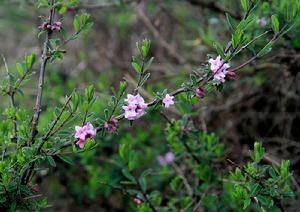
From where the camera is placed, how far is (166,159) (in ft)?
7.06

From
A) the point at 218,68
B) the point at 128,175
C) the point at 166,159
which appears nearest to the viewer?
the point at 218,68

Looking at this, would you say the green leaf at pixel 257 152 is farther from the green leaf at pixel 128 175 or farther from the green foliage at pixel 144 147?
the green leaf at pixel 128 175

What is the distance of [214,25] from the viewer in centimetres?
245

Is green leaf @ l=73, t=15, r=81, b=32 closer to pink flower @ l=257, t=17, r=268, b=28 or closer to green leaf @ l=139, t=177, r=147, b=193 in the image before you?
green leaf @ l=139, t=177, r=147, b=193

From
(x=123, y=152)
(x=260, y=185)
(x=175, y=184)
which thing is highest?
(x=123, y=152)

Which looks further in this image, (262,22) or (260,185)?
(262,22)

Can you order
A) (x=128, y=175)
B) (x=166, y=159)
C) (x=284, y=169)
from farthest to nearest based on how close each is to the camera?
(x=166, y=159) → (x=128, y=175) → (x=284, y=169)

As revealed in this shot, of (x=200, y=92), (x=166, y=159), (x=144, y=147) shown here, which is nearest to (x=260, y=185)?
(x=200, y=92)

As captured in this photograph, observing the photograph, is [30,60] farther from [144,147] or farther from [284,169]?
[144,147]

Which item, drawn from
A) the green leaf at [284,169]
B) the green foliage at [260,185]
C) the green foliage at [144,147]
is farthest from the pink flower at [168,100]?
A: the green leaf at [284,169]

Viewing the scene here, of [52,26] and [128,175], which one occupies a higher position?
[52,26]

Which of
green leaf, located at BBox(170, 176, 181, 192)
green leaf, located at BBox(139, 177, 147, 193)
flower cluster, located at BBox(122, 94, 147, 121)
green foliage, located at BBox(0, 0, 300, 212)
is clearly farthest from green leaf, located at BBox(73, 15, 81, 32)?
green leaf, located at BBox(170, 176, 181, 192)

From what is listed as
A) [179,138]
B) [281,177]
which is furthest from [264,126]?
[281,177]

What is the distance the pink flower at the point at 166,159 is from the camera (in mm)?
2052
